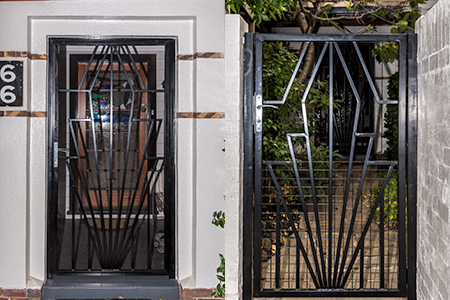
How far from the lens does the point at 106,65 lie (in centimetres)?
334

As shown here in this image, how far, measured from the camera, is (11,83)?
3090mm

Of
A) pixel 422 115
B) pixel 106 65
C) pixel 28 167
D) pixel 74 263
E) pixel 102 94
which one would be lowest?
pixel 74 263

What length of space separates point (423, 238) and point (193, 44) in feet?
6.92

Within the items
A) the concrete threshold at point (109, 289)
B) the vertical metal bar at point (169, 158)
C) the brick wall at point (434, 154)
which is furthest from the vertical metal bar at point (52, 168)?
the brick wall at point (434, 154)

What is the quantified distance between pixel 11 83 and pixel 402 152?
2.85 metres

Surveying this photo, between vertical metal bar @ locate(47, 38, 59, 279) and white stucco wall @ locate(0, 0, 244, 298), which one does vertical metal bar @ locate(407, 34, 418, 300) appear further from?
vertical metal bar @ locate(47, 38, 59, 279)

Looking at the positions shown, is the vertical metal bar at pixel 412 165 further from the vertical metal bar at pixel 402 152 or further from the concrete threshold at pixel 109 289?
the concrete threshold at pixel 109 289

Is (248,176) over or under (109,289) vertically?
over

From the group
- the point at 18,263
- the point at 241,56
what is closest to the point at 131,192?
the point at 18,263

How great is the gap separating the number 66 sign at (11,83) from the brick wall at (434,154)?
2829mm

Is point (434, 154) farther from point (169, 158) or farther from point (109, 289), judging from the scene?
point (109, 289)

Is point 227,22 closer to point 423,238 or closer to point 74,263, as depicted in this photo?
point 423,238

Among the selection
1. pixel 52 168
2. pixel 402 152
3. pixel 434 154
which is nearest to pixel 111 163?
pixel 52 168

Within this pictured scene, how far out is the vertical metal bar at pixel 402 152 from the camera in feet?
8.64
